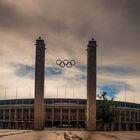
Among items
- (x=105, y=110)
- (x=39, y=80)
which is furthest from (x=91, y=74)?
(x=105, y=110)

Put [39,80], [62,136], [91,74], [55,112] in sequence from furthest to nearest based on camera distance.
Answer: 1. [55,112]
2. [91,74]
3. [39,80]
4. [62,136]

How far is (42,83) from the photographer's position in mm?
97750

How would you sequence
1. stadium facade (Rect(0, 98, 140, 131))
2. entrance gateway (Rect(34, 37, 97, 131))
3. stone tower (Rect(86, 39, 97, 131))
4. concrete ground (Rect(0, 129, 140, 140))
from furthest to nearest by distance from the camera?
stadium facade (Rect(0, 98, 140, 131)) → stone tower (Rect(86, 39, 97, 131)) → entrance gateway (Rect(34, 37, 97, 131)) → concrete ground (Rect(0, 129, 140, 140))

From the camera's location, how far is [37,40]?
3888 inches

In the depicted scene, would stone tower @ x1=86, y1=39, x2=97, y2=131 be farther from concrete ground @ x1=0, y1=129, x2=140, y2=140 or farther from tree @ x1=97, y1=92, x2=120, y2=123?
concrete ground @ x1=0, y1=129, x2=140, y2=140

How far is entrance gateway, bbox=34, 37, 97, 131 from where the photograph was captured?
315 ft

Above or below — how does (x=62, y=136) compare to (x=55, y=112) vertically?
above

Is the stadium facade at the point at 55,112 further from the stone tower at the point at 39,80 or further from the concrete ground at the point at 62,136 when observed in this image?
the concrete ground at the point at 62,136

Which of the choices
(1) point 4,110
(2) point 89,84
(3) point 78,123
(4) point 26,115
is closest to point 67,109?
(3) point 78,123

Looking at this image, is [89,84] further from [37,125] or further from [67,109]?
[67,109]

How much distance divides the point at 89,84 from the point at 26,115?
6390 cm

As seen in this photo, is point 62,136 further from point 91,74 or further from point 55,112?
point 55,112

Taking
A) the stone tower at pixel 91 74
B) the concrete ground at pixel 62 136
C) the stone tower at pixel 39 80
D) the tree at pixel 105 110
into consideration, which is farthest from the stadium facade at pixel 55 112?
the concrete ground at pixel 62 136

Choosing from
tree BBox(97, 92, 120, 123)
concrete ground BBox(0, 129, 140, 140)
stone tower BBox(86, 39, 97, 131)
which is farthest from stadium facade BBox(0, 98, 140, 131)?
concrete ground BBox(0, 129, 140, 140)
